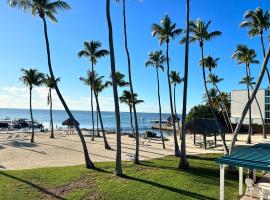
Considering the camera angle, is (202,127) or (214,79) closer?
(202,127)

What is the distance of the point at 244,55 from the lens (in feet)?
121

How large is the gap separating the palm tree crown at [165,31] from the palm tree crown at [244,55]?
13.3 meters

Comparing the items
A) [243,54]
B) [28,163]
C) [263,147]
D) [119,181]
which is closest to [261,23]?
[243,54]

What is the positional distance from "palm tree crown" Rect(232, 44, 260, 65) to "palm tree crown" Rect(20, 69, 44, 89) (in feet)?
77.9

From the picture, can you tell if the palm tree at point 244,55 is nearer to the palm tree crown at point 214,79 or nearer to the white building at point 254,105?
the palm tree crown at point 214,79

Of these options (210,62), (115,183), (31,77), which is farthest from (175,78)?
(115,183)

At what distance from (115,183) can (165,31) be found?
1459 centimetres

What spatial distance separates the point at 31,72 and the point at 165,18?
2017 centimetres

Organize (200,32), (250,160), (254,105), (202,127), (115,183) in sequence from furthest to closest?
(254,105)
(202,127)
(200,32)
(115,183)
(250,160)

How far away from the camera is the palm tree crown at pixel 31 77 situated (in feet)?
127

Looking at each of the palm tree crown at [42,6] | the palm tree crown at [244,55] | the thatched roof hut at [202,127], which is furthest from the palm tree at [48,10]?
the palm tree crown at [244,55]

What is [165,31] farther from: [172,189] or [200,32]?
[172,189]

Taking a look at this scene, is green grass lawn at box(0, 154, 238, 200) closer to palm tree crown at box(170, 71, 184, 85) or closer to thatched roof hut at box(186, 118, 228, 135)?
thatched roof hut at box(186, 118, 228, 135)

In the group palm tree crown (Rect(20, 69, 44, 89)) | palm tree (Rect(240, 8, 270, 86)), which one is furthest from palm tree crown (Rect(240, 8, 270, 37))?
palm tree crown (Rect(20, 69, 44, 89))
